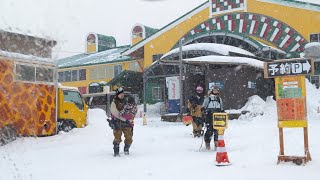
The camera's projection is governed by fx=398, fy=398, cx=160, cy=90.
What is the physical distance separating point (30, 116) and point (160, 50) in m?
21.9

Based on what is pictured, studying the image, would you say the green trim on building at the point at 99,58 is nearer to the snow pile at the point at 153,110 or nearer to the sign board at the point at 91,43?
the sign board at the point at 91,43

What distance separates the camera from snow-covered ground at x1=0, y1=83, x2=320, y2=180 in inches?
265

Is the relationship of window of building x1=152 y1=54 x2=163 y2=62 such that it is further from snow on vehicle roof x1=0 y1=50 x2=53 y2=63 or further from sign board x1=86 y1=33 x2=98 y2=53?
snow on vehicle roof x1=0 y1=50 x2=53 y2=63

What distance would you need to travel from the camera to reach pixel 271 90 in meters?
24.2

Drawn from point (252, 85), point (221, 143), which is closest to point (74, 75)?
point (252, 85)

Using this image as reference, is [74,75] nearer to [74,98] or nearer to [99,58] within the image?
[99,58]

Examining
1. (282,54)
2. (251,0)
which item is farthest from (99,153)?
(251,0)

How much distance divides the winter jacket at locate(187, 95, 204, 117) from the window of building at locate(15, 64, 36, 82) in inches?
201

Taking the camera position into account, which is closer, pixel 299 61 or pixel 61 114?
pixel 299 61

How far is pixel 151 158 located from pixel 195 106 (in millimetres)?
4012

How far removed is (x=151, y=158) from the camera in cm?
877

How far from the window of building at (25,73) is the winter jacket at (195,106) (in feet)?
16.8

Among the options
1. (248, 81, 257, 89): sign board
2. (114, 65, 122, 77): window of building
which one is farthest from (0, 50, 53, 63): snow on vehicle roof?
(114, 65, 122, 77): window of building

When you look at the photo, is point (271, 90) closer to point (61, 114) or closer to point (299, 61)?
point (61, 114)
